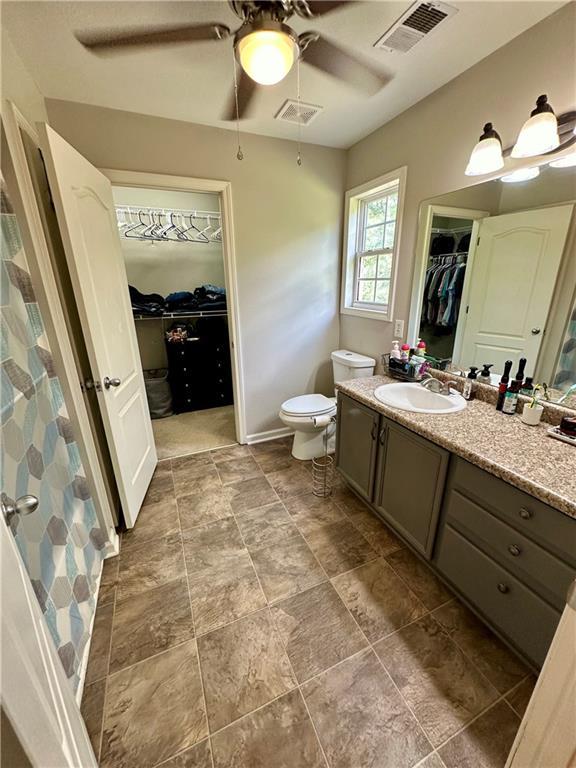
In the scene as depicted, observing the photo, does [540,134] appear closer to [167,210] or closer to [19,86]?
[19,86]

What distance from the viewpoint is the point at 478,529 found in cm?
121

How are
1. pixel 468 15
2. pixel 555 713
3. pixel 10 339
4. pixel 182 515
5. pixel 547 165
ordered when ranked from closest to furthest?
pixel 555 713, pixel 10 339, pixel 468 15, pixel 547 165, pixel 182 515

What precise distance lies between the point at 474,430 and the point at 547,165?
1199mm

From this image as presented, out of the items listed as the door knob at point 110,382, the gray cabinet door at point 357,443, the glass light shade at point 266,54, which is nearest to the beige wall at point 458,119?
the gray cabinet door at point 357,443

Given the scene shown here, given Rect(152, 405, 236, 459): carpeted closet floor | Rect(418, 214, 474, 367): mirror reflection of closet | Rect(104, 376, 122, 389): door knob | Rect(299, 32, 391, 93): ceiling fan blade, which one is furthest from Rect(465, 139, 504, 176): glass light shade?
Rect(152, 405, 236, 459): carpeted closet floor

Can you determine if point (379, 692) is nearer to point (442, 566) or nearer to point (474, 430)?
point (442, 566)

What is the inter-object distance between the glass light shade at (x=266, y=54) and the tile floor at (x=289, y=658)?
2070 millimetres

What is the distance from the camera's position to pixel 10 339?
1.06 metres

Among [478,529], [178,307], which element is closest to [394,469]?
[478,529]

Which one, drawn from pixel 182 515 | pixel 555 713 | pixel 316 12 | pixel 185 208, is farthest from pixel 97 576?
pixel 185 208

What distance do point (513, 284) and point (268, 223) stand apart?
5.64ft

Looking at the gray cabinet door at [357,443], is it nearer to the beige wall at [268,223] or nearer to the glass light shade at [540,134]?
the beige wall at [268,223]

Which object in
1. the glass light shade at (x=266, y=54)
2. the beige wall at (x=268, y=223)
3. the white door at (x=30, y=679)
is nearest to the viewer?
the white door at (x=30, y=679)

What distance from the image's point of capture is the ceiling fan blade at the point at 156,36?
108 centimetres
